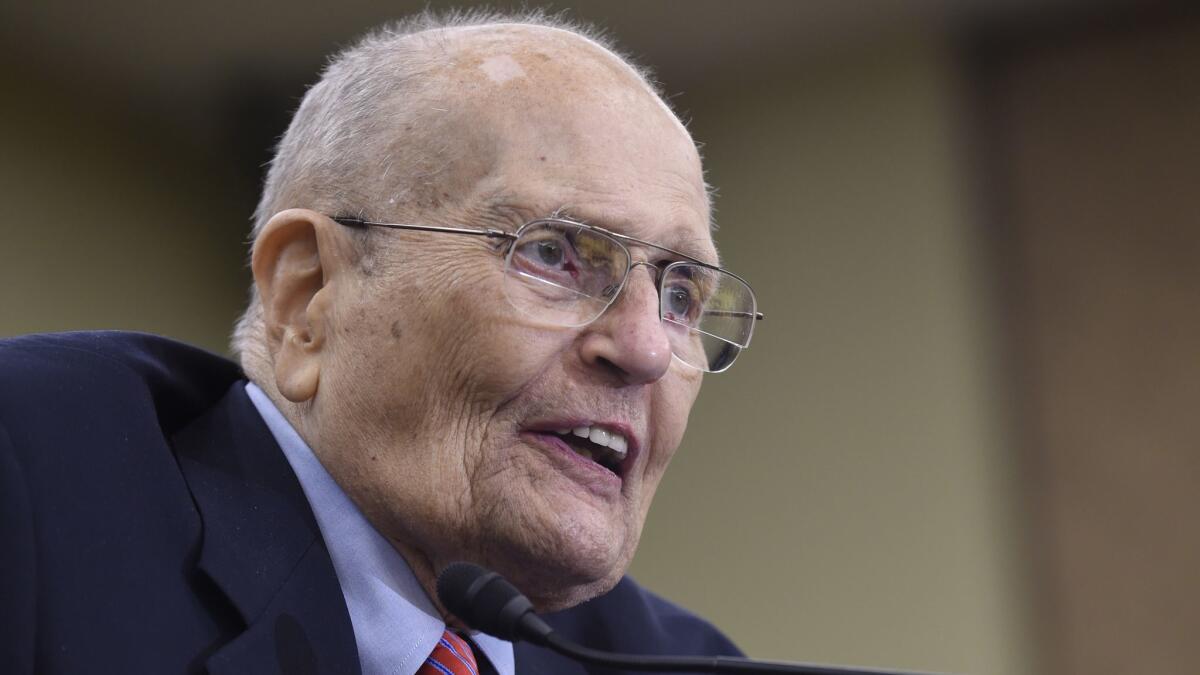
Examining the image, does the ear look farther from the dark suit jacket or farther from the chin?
the chin

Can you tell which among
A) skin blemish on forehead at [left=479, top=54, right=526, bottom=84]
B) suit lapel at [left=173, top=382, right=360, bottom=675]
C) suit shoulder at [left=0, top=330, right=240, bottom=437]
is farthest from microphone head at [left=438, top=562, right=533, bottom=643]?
skin blemish on forehead at [left=479, top=54, right=526, bottom=84]

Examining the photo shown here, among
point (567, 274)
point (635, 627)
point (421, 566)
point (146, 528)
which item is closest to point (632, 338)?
point (567, 274)

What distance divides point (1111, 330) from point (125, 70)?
335 centimetres

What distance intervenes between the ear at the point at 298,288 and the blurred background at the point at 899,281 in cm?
272

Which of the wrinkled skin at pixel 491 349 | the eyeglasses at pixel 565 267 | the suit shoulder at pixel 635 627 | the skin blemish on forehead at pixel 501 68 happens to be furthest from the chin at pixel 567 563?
the skin blemish on forehead at pixel 501 68

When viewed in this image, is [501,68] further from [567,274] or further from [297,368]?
[297,368]

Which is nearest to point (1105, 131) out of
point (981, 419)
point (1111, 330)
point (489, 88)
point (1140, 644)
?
point (1111, 330)

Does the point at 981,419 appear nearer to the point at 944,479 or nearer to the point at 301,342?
the point at 944,479

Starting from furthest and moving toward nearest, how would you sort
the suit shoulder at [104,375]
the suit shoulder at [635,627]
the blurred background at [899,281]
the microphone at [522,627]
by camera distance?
the blurred background at [899,281]
the suit shoulder at [635,627]
the suit shoulder at [104,375]
the microphone at [522,627]

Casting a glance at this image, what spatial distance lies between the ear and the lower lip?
0.27 meters

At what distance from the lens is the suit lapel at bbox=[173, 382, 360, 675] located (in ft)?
4.24

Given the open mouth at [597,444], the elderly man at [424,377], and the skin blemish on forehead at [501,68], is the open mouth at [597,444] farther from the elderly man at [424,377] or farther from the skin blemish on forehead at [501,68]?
the skin blemish on forehead at [501,68]

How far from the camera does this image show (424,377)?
1.42 m

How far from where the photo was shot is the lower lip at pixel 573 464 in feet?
4.67
